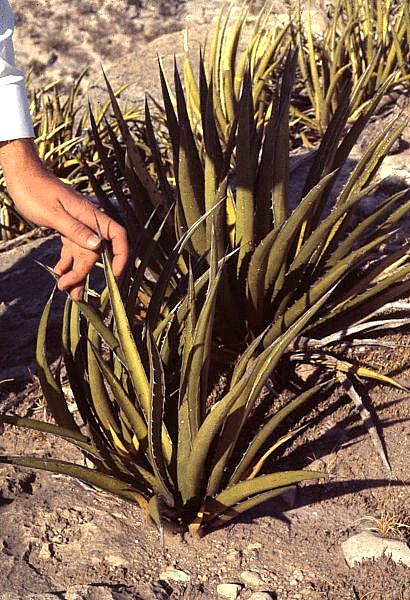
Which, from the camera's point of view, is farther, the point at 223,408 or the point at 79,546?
the point at 79,546

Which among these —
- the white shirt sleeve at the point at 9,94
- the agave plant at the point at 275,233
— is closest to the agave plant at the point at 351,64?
the agave plant at the point at 275,233

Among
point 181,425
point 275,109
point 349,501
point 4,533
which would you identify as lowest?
point 349,501

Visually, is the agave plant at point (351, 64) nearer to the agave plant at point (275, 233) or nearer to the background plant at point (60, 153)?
the background plant at point (60, 153)

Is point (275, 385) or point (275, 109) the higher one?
point (275, 109)


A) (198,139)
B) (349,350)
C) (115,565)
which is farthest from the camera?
(198,139)

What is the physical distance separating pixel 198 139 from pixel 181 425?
113 inches

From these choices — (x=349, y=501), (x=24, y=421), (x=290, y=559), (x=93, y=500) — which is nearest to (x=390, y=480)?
(x=349, y=501)

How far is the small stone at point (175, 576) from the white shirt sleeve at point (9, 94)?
113 cm

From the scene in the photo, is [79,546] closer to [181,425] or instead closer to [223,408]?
[181,425]

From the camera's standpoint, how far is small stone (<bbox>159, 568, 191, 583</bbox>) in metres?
2.19

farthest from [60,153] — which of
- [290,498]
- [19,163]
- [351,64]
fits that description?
[19,163]

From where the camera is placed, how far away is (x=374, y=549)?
224cm

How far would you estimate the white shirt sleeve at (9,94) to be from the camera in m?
1.91

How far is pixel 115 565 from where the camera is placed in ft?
7.27
